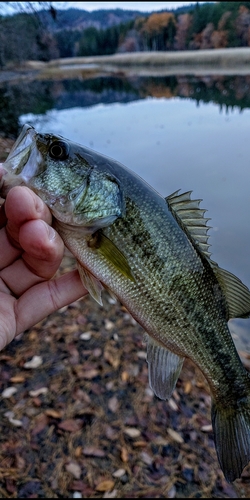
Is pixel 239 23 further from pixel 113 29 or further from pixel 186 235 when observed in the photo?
pixel 186 235

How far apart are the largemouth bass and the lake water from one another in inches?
146

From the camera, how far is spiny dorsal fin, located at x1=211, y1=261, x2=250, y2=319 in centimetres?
215

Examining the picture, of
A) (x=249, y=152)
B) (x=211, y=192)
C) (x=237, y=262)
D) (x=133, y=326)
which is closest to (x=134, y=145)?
(x=249, y=152)

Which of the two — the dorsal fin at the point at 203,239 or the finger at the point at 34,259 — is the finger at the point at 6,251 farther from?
the dorsal fin at the point at 203,239

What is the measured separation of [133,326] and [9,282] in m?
3.08

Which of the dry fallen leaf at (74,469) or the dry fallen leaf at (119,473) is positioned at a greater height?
the dry fallen leaf at (74,469)

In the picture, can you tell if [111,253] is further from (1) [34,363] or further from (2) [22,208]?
(1) [34,363]

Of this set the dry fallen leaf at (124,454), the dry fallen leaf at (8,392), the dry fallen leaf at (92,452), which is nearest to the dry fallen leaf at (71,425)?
the dry fallen leaf at (92,452)

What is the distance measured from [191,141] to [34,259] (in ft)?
→ 45.3

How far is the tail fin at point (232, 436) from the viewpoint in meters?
2.10

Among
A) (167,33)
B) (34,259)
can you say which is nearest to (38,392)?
(34,259)

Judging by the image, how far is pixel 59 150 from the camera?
197cm

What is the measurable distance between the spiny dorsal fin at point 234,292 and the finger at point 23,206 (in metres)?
1.06

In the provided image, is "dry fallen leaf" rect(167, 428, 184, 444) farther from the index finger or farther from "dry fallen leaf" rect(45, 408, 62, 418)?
the index finger
